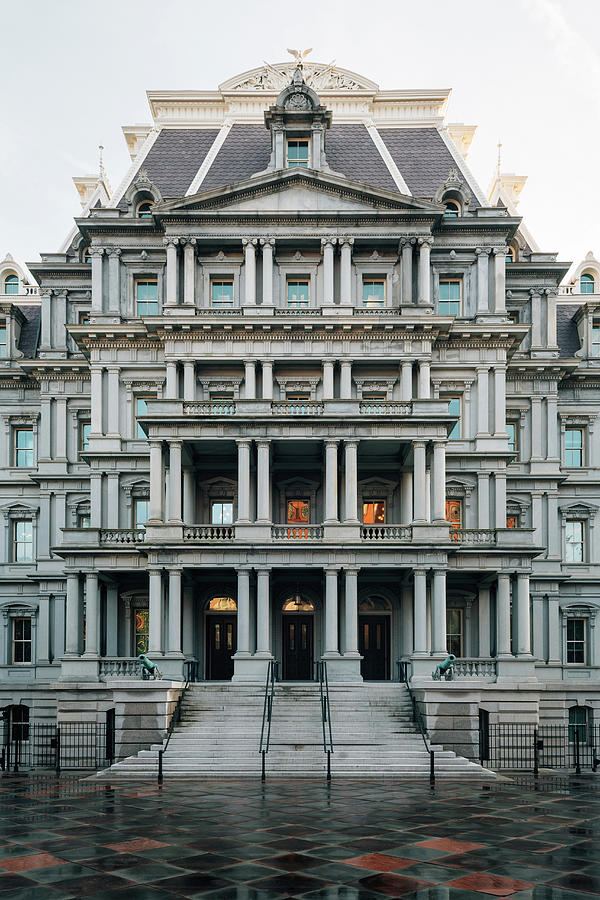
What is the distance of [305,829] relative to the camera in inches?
676

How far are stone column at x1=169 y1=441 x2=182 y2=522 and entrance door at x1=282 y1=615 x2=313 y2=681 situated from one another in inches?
295

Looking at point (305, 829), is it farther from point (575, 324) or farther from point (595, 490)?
point (575, 324)

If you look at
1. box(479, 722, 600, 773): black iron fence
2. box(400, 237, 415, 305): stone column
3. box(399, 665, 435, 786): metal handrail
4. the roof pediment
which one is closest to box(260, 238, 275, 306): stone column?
the roof pediment

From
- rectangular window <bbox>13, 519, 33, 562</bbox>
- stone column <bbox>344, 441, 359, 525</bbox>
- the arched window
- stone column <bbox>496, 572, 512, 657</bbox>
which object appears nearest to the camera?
stone column <bbox>344, 441, 359, 525</bbox>

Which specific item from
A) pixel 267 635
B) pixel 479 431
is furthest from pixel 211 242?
pixel 267 635

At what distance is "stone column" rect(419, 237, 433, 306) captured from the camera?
40.8 meters

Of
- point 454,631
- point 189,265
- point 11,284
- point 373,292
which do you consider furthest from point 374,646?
point 11,284

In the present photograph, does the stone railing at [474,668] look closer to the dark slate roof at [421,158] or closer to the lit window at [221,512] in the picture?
the lit window at [221,512]

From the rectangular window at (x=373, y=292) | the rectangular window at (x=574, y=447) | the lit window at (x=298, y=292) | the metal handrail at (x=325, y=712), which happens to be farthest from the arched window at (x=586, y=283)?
the metal handrail at (x=325, y=712)

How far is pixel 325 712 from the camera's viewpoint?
101ft

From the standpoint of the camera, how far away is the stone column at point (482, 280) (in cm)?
4225

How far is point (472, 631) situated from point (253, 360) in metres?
14.9

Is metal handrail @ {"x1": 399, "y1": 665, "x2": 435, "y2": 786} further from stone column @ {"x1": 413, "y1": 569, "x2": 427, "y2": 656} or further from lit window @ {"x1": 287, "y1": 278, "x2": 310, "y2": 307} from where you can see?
lit window @ {"x1": 287, "y1": 278, "x2": 310, "y2": 307}

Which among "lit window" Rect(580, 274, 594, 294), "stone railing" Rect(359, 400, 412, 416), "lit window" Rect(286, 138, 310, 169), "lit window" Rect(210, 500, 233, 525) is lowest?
"lit window" Rect(210, 500, 233, 525)
